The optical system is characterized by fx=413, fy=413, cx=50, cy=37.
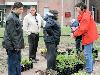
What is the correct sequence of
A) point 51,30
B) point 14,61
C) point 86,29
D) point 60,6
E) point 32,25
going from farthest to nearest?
point 60,6 < point 32,25 < point 51,30 < point 86,29 < point 14,61

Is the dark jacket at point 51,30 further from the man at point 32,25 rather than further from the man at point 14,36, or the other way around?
the man at point 32,25

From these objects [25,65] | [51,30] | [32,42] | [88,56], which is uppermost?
[51,30]

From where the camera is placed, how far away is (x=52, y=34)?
35.0ft

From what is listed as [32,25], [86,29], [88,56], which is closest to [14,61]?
[86,29]

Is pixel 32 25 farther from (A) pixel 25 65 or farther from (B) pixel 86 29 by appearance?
(B) pixel 86 29

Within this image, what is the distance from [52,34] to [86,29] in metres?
0.92

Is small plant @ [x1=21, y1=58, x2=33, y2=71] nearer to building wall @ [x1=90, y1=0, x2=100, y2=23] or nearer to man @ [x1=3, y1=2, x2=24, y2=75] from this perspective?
man @ [x1=3, y1=2, x2=24, y2=75]

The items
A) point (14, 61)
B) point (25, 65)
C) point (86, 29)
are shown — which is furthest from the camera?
point (25, 65)

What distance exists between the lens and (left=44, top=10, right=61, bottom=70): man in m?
10.6

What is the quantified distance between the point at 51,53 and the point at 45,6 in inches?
1893

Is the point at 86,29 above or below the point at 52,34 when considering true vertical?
above

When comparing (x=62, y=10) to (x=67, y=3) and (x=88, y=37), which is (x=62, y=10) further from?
(x=88, y=37)

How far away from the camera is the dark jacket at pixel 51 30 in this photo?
1056 centimetres

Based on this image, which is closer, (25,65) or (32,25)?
(25,65)
